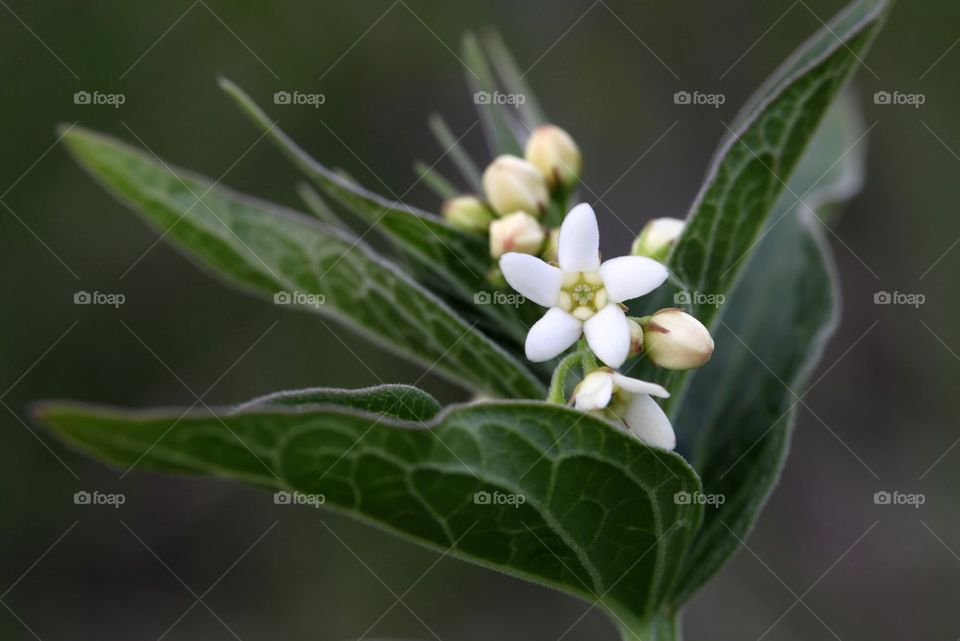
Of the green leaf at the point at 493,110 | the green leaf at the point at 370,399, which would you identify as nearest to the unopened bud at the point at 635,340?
the green leaf at the point at 370,399

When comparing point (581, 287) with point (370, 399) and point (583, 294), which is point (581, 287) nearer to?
point (583, 294)

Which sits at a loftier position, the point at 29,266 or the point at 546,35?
the point at 546,35

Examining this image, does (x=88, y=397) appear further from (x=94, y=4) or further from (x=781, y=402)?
(x=781, y=402)

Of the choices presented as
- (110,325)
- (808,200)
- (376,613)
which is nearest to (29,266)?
(110,325)

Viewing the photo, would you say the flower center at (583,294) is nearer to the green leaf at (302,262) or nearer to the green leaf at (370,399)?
the green leaf at (302,262)

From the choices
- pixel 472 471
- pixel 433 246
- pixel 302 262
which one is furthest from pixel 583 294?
pixel 302 262

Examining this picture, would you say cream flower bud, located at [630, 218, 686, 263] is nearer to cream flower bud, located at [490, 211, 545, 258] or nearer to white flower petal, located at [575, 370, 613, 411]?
cream flower bud, located at [490, 211, 545, 258]
